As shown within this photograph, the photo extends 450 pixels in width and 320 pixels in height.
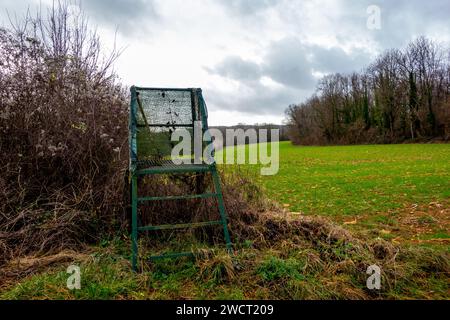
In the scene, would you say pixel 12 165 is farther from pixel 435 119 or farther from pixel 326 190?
pixel 435 119

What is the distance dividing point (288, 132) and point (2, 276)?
6259 cm

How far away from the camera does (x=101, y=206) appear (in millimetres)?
4090

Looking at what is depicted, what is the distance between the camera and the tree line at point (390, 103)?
39.4 m

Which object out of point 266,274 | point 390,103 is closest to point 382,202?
point 266,274

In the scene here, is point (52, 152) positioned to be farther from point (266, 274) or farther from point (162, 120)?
point (266, 274)

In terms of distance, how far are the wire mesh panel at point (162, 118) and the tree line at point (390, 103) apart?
4141cm

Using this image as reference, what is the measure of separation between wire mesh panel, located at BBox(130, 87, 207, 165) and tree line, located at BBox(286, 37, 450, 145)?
41413 mm

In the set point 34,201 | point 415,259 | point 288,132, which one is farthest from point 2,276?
point 288,132

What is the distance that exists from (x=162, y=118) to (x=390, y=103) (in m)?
46.8

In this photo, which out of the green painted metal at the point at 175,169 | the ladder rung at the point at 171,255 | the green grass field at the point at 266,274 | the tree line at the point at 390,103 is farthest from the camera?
the tree line at the point at 390,103

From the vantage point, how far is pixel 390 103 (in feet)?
141
